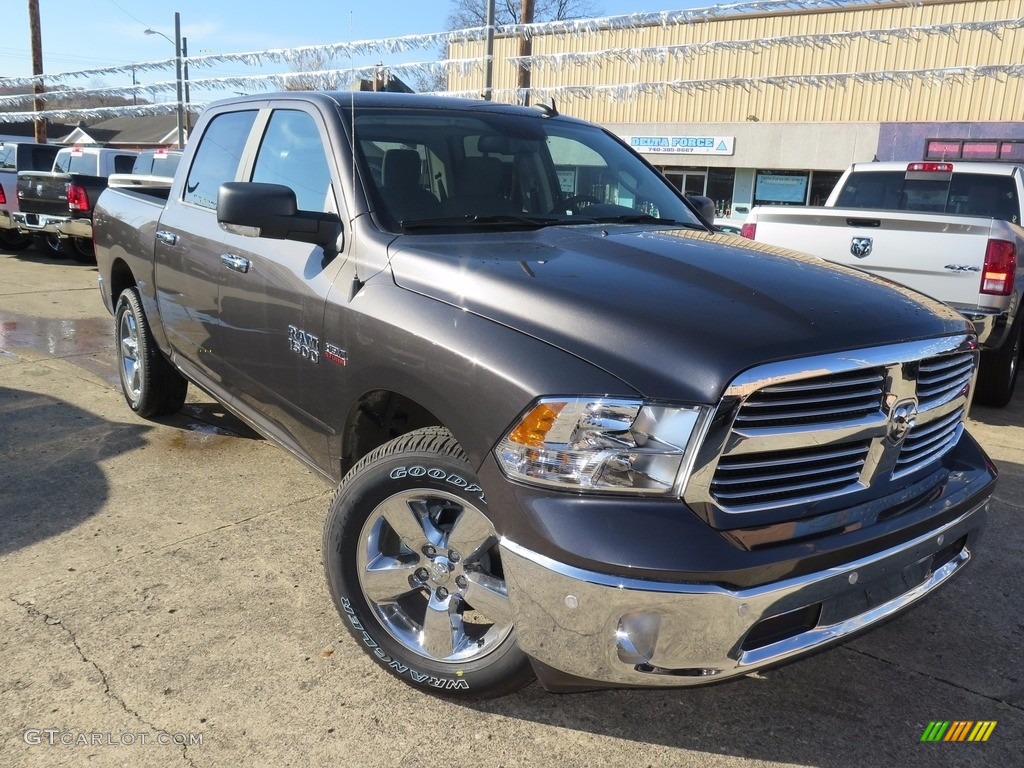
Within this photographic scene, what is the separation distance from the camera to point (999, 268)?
5477 millimetres

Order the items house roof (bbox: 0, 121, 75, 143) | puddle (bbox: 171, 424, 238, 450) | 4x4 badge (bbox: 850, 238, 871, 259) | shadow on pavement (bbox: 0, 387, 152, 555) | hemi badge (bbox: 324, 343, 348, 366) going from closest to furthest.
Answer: hemi badge (bbox: 324, 343, 348, 366) < shadow on pavement (bbox: 0, 387, 152, 555) < puddle (bbox: 171, 424, 238, 450) < 4x4 badge (bbox: 850, 238, 871, 259) < house roof (bbox: 0, 121, 75, 143)

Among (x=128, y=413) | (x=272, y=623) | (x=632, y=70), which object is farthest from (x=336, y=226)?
(x=632, y=70)

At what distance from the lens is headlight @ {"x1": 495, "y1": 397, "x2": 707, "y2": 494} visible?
2.05 m

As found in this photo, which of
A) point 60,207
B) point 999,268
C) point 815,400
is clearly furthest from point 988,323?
point 60,207

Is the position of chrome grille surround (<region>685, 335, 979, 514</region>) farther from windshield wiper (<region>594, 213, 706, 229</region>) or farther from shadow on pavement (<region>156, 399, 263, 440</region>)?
shadow on pavement (<region>156, 399, 263, 440</region>)

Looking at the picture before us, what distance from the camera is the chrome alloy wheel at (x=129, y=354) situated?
5266mm

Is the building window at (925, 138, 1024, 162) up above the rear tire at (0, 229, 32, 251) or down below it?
above

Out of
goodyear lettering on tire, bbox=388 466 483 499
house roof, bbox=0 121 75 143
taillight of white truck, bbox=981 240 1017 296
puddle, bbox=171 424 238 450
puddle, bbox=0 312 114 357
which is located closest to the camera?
goodyear lettering on tire, bbox=388 466 483 499

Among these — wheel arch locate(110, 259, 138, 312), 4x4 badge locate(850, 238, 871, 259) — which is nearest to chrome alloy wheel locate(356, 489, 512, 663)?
wheel arch locate(110, 259, 138, 312)

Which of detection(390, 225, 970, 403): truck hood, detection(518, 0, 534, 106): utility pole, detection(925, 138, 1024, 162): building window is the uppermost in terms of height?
detection(518, 0, 534, 106): utility pole

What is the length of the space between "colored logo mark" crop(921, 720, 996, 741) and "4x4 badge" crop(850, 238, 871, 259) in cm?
399

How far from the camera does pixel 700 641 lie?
201cm

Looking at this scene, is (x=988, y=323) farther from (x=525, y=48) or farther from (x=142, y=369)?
(x=525, y=48)

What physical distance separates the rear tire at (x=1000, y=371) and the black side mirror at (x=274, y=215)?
17.2ft
